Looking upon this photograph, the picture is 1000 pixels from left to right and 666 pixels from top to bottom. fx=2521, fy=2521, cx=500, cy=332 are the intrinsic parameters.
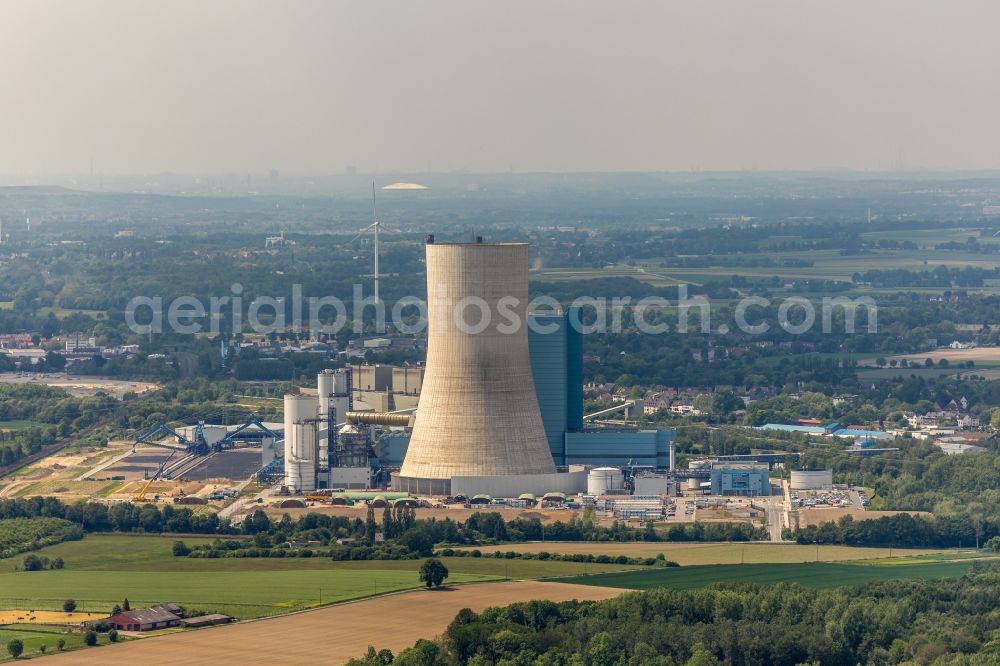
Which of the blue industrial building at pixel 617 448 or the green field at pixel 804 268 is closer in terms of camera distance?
the blue industrial building at pixel 617 448

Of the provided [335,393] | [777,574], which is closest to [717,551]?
[777,574]

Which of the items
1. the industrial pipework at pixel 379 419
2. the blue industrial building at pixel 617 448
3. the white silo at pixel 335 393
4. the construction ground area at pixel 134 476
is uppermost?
the white silo at pixel 335 393

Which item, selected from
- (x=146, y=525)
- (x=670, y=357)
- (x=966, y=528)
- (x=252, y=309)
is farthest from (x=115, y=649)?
(x=252, y=309)

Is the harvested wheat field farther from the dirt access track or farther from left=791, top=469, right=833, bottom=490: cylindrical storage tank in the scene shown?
left=791, top=469, right=833, bottom=490: cylindrical storage tank

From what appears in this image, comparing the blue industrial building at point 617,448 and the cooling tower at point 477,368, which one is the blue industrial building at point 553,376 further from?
the cooling tower at point 477,368

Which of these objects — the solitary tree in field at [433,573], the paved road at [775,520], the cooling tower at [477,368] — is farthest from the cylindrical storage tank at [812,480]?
the solitary tree in field at [433,573]

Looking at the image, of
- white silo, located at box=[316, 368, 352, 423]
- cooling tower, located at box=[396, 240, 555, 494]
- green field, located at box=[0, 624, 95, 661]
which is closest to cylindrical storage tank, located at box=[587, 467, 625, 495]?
Result: cooling tower, located at box=[396, 240, 555, 494]

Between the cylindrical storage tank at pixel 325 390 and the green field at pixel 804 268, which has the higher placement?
the green field at pixel 804 268
